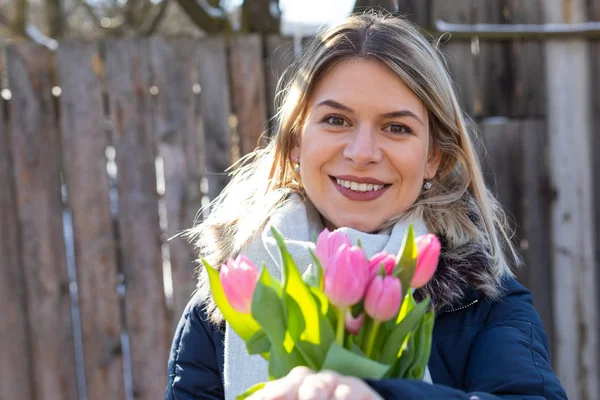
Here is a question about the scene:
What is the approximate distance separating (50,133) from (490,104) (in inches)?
69.2

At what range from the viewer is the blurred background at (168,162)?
284cm

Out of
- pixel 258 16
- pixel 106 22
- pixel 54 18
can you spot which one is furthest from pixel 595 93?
pixel 106 22

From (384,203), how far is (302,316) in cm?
61

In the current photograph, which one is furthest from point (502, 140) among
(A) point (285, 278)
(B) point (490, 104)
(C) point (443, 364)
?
(A) point (285, 278)

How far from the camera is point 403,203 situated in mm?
1626

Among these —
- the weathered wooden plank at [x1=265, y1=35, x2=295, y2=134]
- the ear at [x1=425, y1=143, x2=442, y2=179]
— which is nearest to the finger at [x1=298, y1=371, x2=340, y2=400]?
the ear at [x1=425, y1=143, x2=442, y2=179]

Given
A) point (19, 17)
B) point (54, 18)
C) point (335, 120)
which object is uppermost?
point (54, 18)

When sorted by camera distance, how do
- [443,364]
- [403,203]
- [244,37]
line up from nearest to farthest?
[443,364]
[403,203]
[244,37]

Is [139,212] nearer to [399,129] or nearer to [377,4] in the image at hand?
[377,4]

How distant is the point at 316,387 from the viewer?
3.17 feet

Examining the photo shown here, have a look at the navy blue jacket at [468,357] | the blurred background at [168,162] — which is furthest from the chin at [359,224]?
the blurred background at [168,162]

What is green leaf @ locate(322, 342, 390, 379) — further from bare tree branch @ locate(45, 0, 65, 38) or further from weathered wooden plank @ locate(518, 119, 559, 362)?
bare tree branch @ locate(45, 0, 65, 38)

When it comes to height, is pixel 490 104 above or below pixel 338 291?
above

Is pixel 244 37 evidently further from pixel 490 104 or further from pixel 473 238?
pixel 473 238
